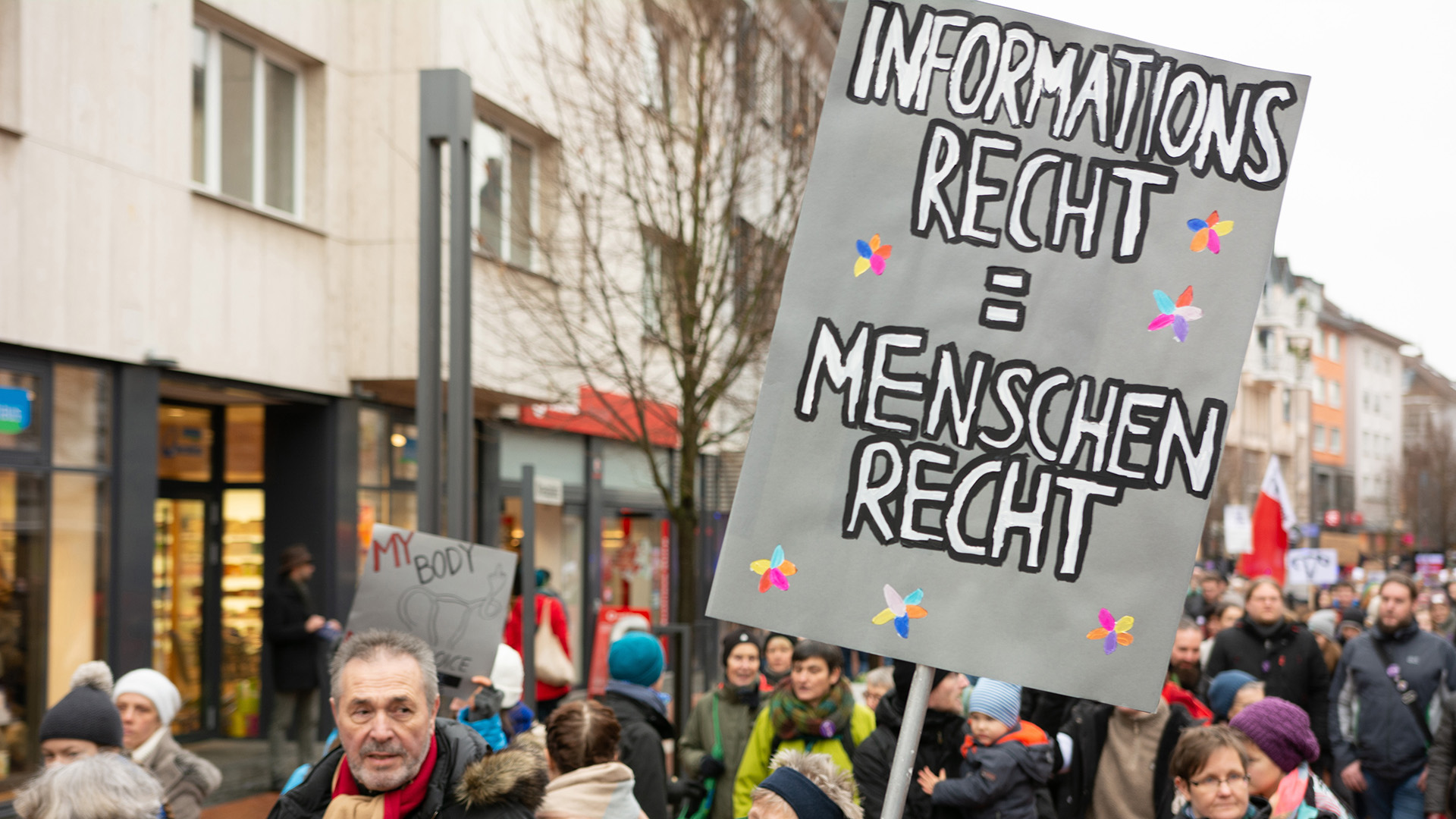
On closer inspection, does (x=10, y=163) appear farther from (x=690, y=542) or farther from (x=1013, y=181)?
(x=1013, y=181)

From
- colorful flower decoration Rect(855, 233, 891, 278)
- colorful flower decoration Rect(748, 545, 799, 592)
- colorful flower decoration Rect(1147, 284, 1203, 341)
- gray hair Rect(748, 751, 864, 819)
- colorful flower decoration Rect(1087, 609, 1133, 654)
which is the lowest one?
gray hair Rect(748, 751, 864, 819)

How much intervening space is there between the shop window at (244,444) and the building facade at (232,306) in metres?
0.02

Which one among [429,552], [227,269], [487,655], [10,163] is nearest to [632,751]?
[487,655]

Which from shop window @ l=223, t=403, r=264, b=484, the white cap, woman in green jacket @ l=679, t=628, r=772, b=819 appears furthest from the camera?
shop window @ l=223, t=403, r=264, b=484

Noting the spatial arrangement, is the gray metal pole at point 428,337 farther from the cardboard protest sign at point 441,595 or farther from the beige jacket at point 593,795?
the beige jacket at point 593,795

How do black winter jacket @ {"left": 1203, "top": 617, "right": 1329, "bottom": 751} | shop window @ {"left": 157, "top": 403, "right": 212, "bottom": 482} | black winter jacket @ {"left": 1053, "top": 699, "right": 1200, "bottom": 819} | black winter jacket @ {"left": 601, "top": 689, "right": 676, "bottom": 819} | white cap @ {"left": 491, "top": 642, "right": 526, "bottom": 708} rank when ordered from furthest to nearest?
1. shop window @ {"left": 157, "top": 403, "right": 212, "bottom": 482}
2. black winter jacket @ {"left": 1203, "top": 617, "right": 1329, "bottom": 751}
3. white cap @ {"left": 491, "top": 642, "right": 526, "bottom": 708}
4. black winter jacket @ {"left": 1053, "top": 699, "right": 1200, "bottom": 819}
5. black winter jacket @ {"left": 601, "top": 689, "right": 676, "bottom": 819}

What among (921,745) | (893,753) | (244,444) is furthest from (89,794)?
(244,444)

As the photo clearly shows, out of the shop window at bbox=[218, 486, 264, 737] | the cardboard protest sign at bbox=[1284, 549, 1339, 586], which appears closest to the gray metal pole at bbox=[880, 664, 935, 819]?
the shop window at bbox=[218, 486, 264, 737]

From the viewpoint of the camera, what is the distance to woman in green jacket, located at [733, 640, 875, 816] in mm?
6410

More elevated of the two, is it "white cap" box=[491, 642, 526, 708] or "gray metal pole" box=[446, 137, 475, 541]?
"gray metal pole" box=[446, 137, 475, 541]

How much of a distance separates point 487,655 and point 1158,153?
4103 millimetres

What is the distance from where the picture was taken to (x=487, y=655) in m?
6.48

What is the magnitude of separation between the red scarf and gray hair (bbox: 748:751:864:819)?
114 cm

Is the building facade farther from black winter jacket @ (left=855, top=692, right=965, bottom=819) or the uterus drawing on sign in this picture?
black winter jacket @ (left=855, top=692, right=965, bottom=819)
